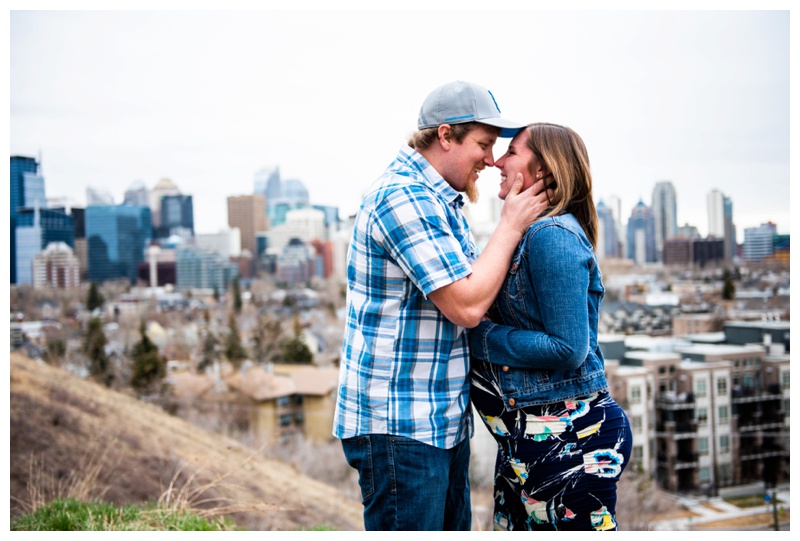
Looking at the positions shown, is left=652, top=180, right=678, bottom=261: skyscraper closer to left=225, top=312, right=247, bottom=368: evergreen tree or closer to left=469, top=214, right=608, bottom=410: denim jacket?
left=225, top=312, right=247, bottom=368: evergreen tree

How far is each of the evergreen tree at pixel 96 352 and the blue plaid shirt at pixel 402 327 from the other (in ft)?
39.2

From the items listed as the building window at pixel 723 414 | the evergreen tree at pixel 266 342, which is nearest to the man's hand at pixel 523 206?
the building window at pixel 723 414

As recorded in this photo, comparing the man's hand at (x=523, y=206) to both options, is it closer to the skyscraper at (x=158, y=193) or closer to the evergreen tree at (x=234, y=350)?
the evergreen tree at (x=234, y=350)

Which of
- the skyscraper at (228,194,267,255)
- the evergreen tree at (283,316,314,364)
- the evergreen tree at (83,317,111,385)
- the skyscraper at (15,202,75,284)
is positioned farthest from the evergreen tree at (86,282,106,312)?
the evergreen tree at (283,316,314,364)

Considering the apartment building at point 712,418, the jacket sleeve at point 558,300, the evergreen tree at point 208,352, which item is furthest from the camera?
the evergreen tree at point 208,352

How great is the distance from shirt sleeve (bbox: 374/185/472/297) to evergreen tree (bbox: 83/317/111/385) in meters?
12.1

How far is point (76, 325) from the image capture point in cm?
1291

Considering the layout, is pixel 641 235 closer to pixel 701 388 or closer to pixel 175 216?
pixel 701 388

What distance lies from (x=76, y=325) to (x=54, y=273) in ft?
3.89

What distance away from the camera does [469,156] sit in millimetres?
1547

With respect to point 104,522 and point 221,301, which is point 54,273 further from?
point 104,522

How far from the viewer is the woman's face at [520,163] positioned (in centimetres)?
154

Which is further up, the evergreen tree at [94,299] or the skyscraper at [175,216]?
the skyscraper at [175,216]

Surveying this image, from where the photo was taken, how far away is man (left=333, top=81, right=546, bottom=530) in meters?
1.41
